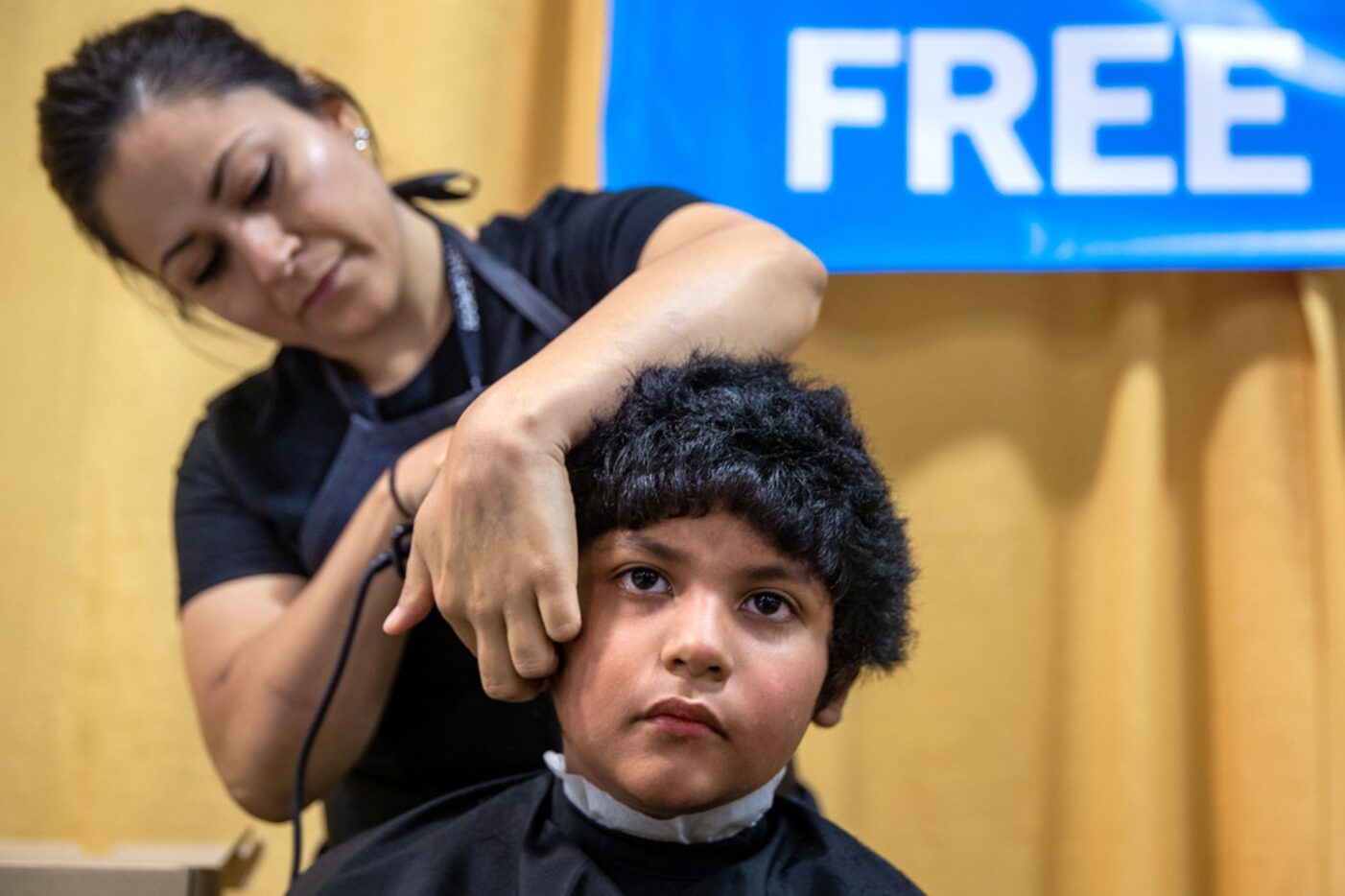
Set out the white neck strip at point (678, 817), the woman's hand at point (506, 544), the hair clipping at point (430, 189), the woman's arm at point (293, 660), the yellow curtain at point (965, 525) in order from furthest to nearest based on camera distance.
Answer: the yellow curtain at point (965, 525) < the hair clipping at point (430, 189) < the woman's arm at point (293, 660) < the white neck strip at point (678, 817) < the woman's hand at point (506, 544)

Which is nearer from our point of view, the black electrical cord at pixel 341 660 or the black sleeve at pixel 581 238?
the black electrical cord at pixel 341 660

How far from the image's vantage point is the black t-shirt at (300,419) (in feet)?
3.42

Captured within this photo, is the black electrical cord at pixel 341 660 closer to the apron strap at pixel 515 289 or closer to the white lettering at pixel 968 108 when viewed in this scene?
the apron strap at pixel 515 289

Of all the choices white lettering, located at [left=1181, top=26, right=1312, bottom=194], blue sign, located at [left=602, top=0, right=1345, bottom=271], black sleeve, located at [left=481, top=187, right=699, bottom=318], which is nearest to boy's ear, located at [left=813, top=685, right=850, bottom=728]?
black sleeve, located at [left=481, top=187, right=699, bottom=318]

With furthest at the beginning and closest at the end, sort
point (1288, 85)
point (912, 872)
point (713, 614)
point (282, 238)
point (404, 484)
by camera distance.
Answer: point (912, 872) → point (1288, 85) → point (282, 238) → point (404, 484) → point (713, 614)

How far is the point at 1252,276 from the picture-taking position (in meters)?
1.44

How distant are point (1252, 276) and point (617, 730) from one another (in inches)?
41.9

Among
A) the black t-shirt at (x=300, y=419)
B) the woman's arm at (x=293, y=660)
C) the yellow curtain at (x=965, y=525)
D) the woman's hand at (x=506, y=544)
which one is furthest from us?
the yellow curtain at (x=965, y=525)

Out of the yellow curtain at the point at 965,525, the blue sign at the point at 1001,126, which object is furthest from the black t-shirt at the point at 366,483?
the yellow curtain at the point at 965,525

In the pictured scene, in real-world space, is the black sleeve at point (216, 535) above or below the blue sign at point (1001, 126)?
below

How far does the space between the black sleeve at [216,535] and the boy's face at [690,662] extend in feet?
1.32

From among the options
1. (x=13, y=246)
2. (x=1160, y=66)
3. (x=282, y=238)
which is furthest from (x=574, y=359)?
(x=13, y=246)

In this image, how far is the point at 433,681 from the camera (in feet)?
3.23

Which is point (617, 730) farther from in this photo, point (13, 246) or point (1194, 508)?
point (13, 246)
